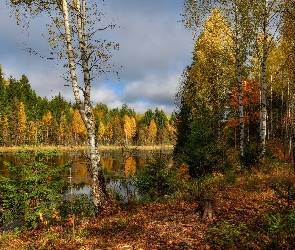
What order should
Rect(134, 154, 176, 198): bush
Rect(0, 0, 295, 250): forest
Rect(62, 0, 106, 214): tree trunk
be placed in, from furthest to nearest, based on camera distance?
1. Rect(134, 154, 176, 198): bush
2. Rect(62, 0, 106, 214): tree trunk
3. Rect(0, 0, 295, 250): forest

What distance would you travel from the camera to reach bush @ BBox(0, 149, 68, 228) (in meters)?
11.7

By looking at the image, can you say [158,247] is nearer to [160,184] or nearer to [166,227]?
[166,227]

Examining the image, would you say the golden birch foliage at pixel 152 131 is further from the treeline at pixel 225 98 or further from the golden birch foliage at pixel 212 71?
the golden birch foliage at pixel 212 71

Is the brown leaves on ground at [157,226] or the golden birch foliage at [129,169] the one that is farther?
the golden birch foliage at [129,169]

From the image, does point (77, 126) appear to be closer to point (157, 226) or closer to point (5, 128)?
point (5, 128)

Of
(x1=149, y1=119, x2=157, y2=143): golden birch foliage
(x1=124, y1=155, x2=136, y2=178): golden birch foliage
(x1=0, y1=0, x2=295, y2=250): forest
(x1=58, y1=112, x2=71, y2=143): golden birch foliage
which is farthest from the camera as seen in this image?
(x1=149, y1=119, x2=157, y2=143): golden birch foliage

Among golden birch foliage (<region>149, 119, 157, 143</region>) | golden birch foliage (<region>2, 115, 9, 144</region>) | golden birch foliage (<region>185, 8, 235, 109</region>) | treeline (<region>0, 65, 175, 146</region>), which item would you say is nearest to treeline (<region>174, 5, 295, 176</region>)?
golden birch foliage (<region>185, 8, 235, 109</region>)

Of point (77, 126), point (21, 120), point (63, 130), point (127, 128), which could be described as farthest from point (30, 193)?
point (127, 128)

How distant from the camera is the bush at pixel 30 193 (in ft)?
38.3

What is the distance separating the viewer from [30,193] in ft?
38.8

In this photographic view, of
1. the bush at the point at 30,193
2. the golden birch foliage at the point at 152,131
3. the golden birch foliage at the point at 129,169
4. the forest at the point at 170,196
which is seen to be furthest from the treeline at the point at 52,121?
the bush at the point at 30,193

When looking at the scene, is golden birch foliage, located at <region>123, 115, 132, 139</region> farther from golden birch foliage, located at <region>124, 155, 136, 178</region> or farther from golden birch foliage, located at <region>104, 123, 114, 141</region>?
golden birch foliage, located at <region>124, 155, 136, 178</region>

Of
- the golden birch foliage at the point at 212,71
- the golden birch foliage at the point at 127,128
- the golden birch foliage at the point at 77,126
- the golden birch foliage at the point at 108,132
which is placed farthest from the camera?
the golden birch foliage at the point at 127,128

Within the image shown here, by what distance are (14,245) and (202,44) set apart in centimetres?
2211
